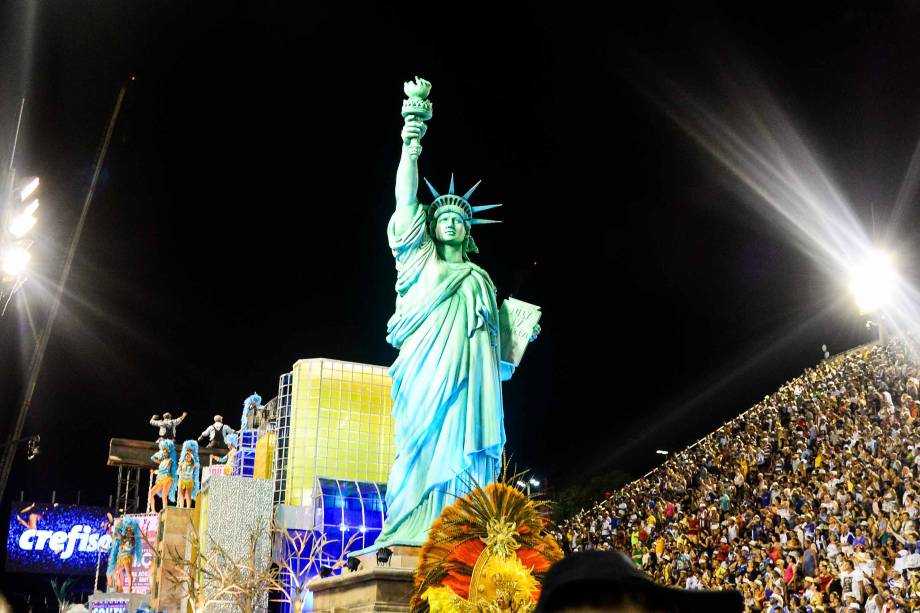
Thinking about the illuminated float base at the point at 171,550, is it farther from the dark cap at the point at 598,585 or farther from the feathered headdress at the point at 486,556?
the dark cap at the point at 598,585

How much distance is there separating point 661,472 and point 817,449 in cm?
631

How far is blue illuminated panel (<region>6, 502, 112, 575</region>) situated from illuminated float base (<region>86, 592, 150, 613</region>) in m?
28.9

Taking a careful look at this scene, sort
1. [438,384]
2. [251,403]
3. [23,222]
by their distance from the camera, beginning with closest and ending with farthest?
1. [438,384]
2. [23,222]
3. [251,403]

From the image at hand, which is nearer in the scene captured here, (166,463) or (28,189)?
(28,189)

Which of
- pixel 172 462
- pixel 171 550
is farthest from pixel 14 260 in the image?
pixel 172 462

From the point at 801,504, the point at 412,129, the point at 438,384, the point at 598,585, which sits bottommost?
the point at 598,585

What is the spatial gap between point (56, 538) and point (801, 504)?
50.6 meters

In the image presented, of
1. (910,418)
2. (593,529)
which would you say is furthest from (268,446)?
(910,418)

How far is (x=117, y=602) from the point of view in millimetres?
26484

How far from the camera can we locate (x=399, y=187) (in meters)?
11.2

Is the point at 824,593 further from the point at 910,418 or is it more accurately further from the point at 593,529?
the point at 593,529

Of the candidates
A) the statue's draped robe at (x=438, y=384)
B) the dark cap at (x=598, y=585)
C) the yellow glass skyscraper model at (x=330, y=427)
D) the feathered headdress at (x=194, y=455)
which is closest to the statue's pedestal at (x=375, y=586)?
the statue's draped robe at (x=438, y=384)

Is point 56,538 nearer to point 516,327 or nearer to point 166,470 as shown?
point 166,470

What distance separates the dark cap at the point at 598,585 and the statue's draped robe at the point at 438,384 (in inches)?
330
